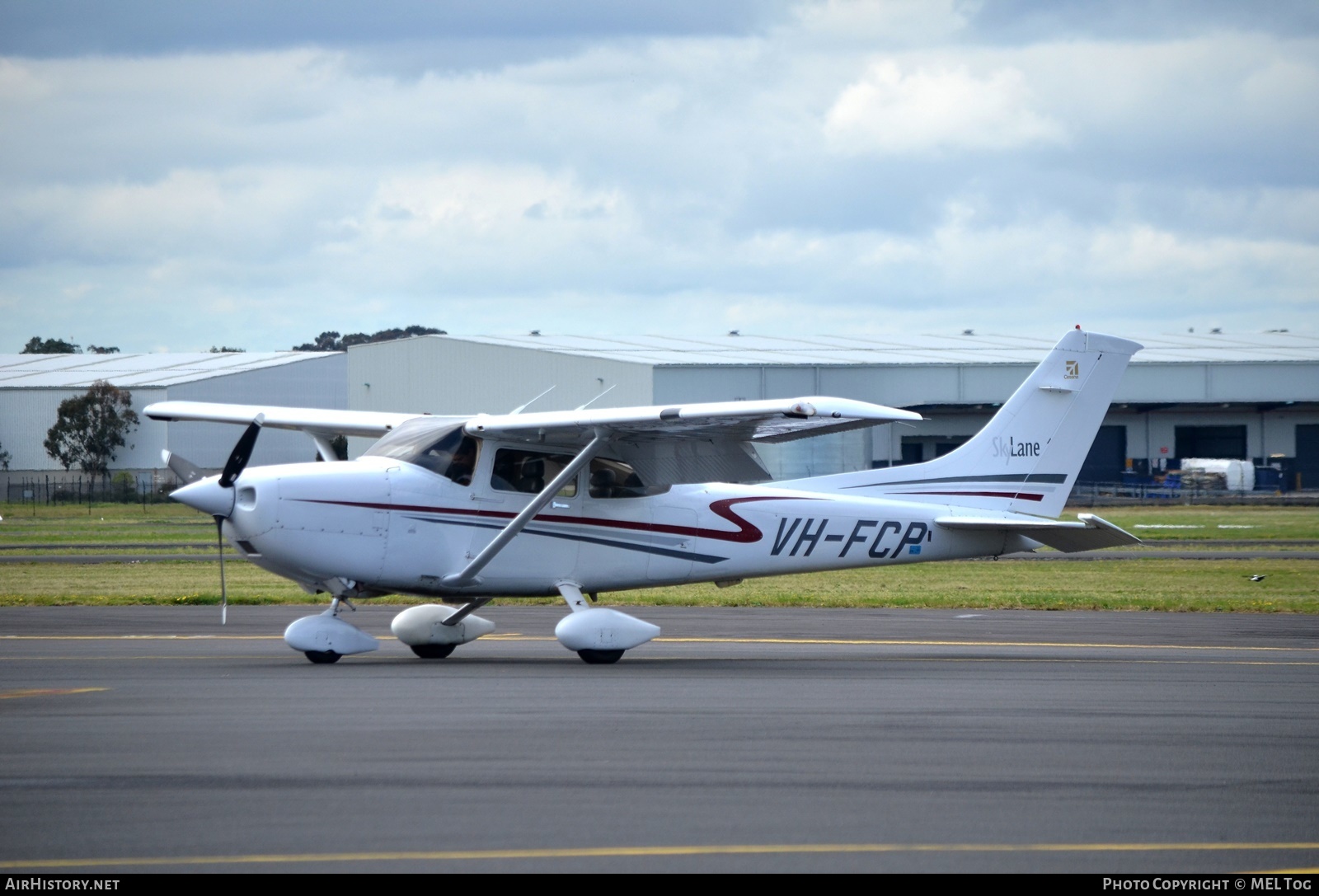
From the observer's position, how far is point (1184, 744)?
927 cm

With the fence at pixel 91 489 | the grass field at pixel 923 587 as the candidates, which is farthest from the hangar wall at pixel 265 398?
the grass field at pixel 923 587

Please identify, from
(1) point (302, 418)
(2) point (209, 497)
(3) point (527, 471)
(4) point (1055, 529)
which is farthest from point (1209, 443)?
(2) point (209, 497)

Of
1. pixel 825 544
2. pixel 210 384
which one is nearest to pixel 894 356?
pixel 210 384

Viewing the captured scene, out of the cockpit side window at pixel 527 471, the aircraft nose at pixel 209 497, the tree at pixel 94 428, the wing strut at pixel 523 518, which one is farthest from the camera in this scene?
the tree at pixel 94 428

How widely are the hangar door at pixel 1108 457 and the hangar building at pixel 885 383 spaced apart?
55 mm

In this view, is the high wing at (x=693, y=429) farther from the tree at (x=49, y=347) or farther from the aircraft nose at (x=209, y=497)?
the tree at (x=49, y=347)

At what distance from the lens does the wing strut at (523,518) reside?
13935mm

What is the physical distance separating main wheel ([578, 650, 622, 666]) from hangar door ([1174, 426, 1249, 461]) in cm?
5907

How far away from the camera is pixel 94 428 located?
73.2 meters

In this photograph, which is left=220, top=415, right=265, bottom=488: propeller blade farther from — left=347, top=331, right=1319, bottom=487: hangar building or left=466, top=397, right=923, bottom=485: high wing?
left=347, top=331, right=1319, bottom=487: hangar building

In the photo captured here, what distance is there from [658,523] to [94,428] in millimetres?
65204

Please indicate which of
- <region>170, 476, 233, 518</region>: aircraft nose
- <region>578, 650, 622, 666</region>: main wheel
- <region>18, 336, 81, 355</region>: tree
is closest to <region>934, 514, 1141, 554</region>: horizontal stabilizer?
<region>578, 650, 622, 666</region>: main wheel
